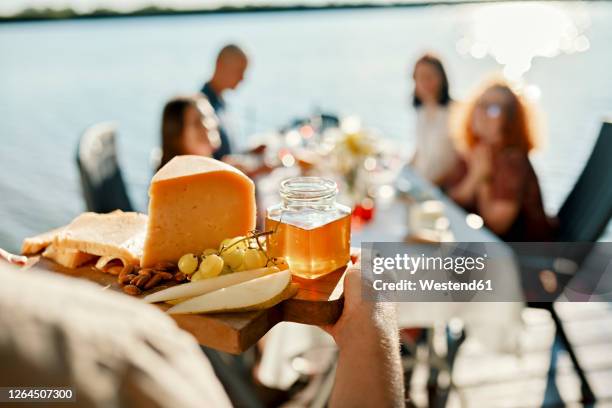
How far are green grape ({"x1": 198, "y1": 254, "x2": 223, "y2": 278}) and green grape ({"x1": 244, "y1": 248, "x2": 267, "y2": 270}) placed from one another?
0.05 meters

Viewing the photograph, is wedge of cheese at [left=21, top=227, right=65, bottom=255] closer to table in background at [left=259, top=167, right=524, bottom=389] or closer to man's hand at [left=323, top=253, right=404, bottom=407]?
man's hand at [left=323, top=253, right=404, bottom=407]

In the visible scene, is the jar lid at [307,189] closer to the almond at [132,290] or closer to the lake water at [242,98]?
the almond at [132,290]

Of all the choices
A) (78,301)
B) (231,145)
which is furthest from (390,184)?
(78,301)

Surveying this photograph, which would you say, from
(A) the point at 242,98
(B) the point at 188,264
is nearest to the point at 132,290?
(B) the point at 188,264

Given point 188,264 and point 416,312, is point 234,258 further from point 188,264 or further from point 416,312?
point 416,312

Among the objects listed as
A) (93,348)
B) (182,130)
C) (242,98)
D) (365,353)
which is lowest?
(242,98)

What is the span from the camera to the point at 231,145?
4.00 metres

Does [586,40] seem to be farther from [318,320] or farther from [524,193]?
[318,320]

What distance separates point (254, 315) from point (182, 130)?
2001 millimetres

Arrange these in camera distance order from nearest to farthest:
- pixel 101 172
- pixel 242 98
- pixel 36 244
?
pixel 36 244, pixel 101 172, pixel 242 98

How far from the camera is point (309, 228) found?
1.10 meters

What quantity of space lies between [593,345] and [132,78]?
1311cm

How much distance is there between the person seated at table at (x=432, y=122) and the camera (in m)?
3.90

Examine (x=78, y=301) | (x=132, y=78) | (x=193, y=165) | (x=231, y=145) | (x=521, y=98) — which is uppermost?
(x=78, y=301)
